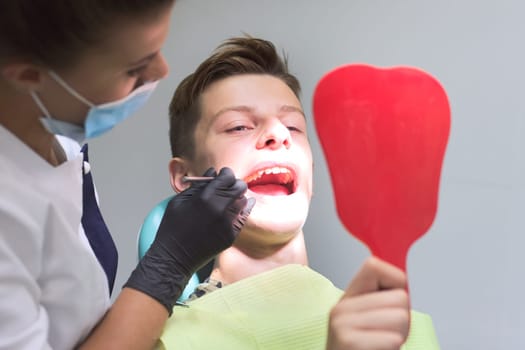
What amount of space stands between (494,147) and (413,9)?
48 centimetres

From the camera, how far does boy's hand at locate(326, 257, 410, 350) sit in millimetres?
842

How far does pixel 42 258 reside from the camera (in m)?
0.95

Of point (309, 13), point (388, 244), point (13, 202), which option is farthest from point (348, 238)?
point (13, 202)

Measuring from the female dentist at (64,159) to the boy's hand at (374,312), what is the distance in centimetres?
41

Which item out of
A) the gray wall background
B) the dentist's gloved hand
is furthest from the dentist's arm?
the gray wall background

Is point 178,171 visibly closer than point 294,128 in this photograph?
No

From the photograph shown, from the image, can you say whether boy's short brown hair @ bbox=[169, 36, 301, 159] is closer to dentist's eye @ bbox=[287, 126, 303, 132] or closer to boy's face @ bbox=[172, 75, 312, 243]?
boy's face @ bbox=[172, 75, 312, 243]

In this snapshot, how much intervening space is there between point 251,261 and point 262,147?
12.0 inches

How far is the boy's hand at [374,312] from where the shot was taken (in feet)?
2.76

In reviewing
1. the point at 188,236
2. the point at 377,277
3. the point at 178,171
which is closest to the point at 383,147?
the point at 377,277

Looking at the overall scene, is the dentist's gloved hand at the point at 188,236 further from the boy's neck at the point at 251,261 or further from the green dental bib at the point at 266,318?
the boy's neck at the point at 251,261

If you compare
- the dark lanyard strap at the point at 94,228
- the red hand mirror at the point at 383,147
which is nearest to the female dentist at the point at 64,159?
the dark lanyard strap at the point at 94,228

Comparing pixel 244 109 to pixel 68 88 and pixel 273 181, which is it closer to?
pixel 273 181

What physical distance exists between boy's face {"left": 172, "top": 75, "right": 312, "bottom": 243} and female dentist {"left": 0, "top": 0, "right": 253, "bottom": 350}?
1.26ft
